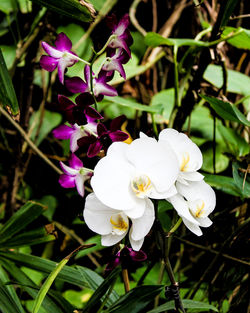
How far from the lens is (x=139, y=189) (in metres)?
0.44

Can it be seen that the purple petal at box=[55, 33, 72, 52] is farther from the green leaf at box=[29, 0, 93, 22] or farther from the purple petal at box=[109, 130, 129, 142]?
the purple petal at box=[109, 130, 129, 142]

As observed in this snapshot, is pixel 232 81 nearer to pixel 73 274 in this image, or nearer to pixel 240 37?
pixel 240 37

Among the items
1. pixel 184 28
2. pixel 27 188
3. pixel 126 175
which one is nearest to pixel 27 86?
pixel 27 188

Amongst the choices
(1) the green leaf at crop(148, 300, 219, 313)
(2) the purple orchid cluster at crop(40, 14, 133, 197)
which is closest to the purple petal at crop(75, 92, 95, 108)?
(2) the purple orchid cluster at crop(40, 14, 133, 197)

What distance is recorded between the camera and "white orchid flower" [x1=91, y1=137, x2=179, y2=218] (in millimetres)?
434

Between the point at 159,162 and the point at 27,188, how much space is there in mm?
1060

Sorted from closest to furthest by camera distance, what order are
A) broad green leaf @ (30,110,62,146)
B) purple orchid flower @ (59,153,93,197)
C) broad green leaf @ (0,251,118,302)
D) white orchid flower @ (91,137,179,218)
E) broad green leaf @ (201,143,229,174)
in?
1. white orchid flower @ (91,137,179,218)
2. purple orchid flower @ (59,153,93,197)
3. broad green leaf @ (0,251,118,302)
4. broad green leaf @ (201,143,229,174)
5. broad green leaf @ (30,110,62,146)

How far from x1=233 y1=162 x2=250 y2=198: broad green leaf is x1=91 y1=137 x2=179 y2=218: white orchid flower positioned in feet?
0.97

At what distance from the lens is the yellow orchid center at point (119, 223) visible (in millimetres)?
457

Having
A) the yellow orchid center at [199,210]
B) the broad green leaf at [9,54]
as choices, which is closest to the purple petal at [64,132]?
the yellow orchid center at [199,210]

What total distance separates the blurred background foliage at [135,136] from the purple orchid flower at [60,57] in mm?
43

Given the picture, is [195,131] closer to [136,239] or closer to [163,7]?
[163,7]

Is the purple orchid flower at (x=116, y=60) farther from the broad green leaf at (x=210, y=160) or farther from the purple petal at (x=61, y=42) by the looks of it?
the broad green leaf at (x=210, y=160)

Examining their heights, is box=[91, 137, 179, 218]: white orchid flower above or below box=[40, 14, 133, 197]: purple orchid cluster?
below
